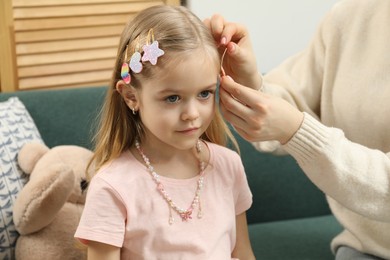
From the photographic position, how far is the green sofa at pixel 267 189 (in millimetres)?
1947

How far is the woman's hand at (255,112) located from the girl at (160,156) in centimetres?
3

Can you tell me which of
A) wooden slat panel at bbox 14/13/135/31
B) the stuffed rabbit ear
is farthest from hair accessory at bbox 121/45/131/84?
wooden slat panel at bbox 14/13/135/31

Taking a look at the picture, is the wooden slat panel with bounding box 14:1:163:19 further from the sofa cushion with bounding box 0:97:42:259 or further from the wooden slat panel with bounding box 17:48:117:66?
the sofa cushion with bounding box 0:97:42:259

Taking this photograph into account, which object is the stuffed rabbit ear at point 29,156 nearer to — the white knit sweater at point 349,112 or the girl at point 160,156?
the girl at point 160,156

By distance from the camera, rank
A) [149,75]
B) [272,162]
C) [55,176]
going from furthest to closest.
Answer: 1. [272,162]
2. [55,176]
3. [149,75]

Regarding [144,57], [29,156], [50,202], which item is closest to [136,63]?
[144,57]

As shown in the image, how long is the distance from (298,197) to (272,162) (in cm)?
16

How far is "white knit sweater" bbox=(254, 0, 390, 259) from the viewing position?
A: 50.3 inches

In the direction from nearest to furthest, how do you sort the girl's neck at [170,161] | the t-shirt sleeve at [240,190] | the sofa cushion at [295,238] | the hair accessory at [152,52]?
the hair accessory at [152,52] → the girl's neck at [170,161] → the t-shirt sleeve at [240,190] → the sofa cushion at [295,238]

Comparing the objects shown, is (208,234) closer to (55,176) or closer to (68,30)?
(55,176)

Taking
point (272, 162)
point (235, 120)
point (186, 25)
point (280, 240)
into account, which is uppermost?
point (186, 25)

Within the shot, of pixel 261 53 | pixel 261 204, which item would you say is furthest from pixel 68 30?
pixel 261 204

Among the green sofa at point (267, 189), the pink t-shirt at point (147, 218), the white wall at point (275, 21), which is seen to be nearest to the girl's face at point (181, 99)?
the pink t-shirt at point (147, 218)

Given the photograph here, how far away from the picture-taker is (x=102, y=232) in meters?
1.13
